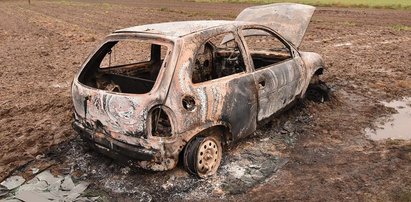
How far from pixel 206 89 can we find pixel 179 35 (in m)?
0.65

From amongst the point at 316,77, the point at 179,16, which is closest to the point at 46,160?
the point at 316,77

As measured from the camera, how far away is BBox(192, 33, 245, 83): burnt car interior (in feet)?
18.5

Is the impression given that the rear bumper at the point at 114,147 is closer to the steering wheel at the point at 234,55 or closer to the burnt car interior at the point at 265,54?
the steering wheel at the point at 234,55

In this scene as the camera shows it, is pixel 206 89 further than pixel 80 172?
No

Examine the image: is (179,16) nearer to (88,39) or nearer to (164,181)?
(88,39)

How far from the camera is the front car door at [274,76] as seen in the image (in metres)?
5.19

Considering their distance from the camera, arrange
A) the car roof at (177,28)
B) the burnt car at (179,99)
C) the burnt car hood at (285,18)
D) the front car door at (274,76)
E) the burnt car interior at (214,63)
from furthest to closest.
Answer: the burnt car hood at (285,18) < the burnt car interior at (214,63) < the front car door at (274,76) < the car roof at (177,28) < the burnt car at (179,99)

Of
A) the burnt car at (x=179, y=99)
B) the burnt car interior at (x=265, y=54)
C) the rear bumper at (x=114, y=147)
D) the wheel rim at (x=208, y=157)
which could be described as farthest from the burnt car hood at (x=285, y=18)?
the rear bumper at (x=114, y=147)

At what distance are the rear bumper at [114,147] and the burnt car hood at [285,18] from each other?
326 cm

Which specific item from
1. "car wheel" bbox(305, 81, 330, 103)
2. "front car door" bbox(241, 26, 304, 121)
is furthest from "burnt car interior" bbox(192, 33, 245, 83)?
"car wheel" bbox(305, 81, 330, 103)

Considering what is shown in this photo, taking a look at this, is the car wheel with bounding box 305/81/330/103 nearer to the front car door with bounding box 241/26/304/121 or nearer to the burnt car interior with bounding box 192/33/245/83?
the front car door with bounding box 241/26/304/121

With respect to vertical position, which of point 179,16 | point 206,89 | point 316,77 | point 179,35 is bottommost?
point 179,16

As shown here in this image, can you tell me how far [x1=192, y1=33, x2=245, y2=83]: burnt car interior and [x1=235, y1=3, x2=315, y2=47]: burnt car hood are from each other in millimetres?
1057

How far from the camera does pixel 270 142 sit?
18.5ft
